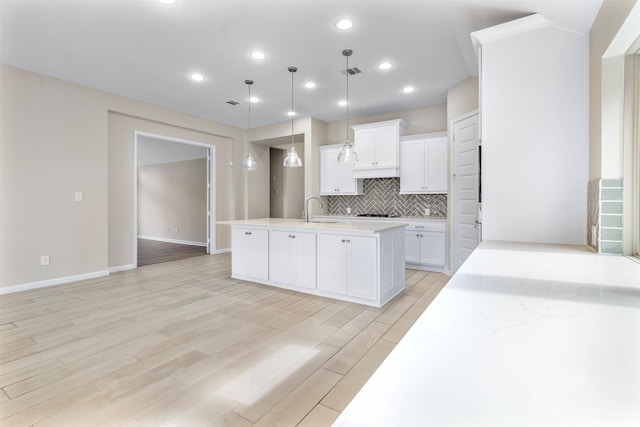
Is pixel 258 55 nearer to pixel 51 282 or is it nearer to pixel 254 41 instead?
pixel 254 41

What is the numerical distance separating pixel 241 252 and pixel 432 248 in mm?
2987

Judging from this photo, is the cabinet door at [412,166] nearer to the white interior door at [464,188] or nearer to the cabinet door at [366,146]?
the cabinet door at [366,146]

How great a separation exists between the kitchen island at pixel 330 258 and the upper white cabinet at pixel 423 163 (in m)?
1.78

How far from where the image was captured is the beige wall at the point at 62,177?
3.73 m

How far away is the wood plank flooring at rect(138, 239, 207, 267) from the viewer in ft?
19.7

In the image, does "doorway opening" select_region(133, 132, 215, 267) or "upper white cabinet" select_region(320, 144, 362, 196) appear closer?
"upper white cabinet" select_region(320, 144, 362, 196)

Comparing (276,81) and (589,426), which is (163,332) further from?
(276,81)

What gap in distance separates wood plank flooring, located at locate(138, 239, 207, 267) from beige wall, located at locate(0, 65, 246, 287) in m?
0.89

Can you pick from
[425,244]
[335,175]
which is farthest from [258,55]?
[425,244]

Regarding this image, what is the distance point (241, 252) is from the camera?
4.34 meters

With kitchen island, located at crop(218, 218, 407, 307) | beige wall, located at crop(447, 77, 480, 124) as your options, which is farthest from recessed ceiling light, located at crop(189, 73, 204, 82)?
beige wall, located at crop(447, 77, 480, 124)

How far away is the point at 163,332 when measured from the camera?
2594 millimetres

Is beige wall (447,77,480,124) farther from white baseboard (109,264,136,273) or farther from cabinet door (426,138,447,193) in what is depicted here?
white baseboard (109,264,136,273)

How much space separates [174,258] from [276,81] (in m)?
4.13
